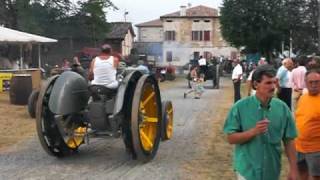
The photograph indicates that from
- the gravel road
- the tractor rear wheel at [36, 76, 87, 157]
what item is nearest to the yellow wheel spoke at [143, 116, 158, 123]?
the gravel road

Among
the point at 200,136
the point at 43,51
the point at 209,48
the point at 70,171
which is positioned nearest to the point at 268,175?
the point at 70,171

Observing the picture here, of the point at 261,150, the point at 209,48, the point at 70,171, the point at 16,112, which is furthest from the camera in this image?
the point at 209,48

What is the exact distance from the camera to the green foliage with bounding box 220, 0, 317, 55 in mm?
50969

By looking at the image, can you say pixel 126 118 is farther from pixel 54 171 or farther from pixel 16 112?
pixel 16 112

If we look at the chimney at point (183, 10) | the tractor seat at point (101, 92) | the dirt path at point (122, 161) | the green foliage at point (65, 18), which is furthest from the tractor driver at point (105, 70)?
the chimney at point (183, 10)

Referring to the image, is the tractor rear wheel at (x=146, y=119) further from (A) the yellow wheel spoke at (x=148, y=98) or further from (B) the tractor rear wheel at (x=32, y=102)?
(B) the tractor rear wheel at (x=32, y=102)

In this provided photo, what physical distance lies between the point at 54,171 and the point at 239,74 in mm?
12482

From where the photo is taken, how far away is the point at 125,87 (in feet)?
30.5

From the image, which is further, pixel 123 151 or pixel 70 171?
pixel 123 151

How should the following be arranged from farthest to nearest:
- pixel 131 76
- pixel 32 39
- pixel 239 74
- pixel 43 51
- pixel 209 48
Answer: pixel 209 48 < pixel 43 51 < pixel 32 39 < pixel 239 74 < pixel 131 76

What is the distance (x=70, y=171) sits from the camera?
8.81m

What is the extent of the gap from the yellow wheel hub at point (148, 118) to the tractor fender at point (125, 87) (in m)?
0.23

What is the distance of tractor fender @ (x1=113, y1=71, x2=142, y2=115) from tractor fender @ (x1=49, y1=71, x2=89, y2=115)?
762 mm

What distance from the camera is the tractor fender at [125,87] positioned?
29.9 feet
